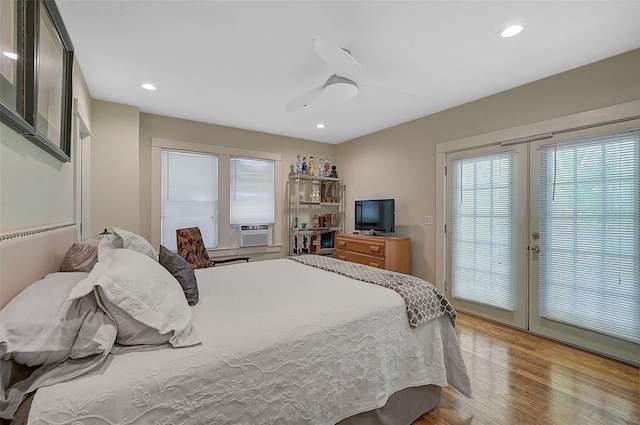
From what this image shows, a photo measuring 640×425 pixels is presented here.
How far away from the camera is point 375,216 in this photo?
4.59 metres

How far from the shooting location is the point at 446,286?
3812 mm

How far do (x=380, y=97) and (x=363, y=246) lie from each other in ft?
6.83

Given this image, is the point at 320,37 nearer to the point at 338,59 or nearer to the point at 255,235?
the point at 338,59

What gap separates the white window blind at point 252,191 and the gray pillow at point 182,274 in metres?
2.87

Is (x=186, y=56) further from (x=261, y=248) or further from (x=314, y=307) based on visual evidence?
(x=261, y=248)

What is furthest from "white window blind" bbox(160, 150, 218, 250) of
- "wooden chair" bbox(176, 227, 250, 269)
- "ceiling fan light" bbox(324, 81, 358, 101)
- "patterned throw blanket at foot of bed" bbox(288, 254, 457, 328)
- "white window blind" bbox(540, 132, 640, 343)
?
"white window blind" bbox(540, 132, 640, 343)

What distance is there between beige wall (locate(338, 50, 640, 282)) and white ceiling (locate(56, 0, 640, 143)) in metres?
0.15

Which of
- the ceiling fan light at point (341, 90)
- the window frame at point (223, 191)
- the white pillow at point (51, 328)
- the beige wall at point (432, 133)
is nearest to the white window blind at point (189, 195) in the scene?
the window frame at point (223, 191)

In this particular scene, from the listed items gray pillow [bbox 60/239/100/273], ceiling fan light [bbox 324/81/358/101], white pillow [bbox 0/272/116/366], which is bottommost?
white pillow [bbox 0/272/116/366]

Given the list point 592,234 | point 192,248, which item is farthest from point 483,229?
point 192,248

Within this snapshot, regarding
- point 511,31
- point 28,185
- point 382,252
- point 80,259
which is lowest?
point 382,252

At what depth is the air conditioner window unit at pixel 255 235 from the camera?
463 cm

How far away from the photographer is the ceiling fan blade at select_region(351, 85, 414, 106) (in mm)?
3215

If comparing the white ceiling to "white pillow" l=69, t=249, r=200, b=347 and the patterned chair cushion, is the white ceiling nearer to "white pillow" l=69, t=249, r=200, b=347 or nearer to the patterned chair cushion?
the patterned chair cushion
